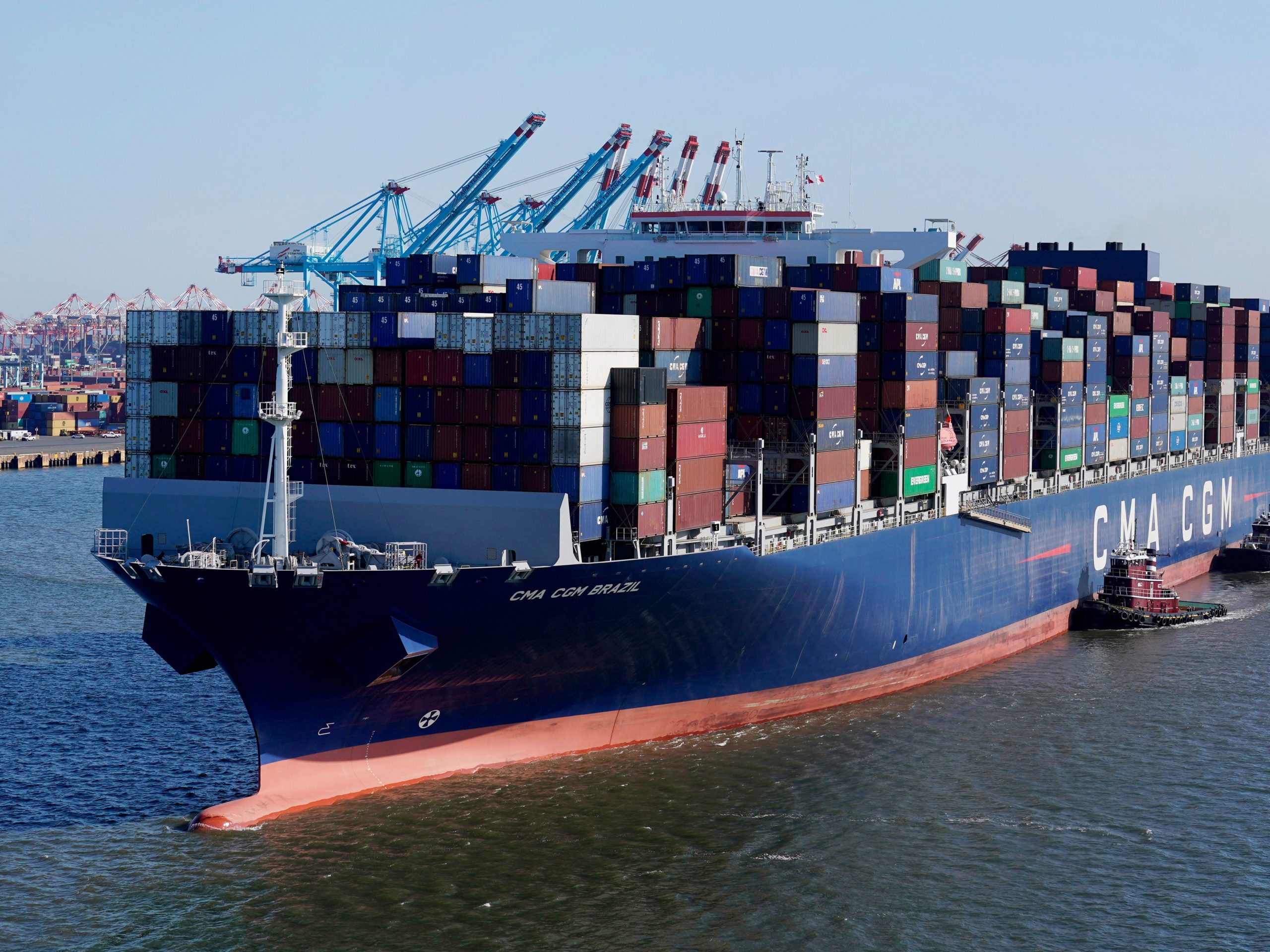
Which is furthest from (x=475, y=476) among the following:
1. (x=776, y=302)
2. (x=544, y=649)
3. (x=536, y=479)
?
(x=776, y=302)

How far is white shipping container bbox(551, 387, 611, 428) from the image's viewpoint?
3186cm

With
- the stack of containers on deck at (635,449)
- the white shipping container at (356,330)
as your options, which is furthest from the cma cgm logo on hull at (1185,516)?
the white shipping container at (356,330)

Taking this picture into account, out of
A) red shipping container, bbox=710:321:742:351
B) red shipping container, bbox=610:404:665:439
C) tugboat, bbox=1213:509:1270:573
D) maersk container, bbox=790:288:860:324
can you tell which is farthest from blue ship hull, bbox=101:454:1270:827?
tugboat, bbox=1213:509:1270:573

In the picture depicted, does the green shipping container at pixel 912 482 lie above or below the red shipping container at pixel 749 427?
below

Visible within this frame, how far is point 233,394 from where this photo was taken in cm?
3406

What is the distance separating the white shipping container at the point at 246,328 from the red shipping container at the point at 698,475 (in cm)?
1010

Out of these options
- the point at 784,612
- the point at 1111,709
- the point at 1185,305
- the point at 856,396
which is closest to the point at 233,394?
the point at 784,612

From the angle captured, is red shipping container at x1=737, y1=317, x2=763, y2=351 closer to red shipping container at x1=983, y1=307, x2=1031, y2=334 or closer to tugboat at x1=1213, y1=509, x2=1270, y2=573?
red shipping container at x1=983, y1=307, x2=1031, y2=334

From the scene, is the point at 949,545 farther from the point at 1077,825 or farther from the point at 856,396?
the point at 1077,825

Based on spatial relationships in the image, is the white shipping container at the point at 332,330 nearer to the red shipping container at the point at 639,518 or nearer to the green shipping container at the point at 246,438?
the green shipping container at the point at 246,438

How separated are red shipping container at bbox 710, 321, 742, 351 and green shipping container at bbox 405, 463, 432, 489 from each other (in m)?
10.5

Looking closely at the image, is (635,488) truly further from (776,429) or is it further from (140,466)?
(140,466)

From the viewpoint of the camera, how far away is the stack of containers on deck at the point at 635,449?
3259cm

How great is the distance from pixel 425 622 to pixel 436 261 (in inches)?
721
